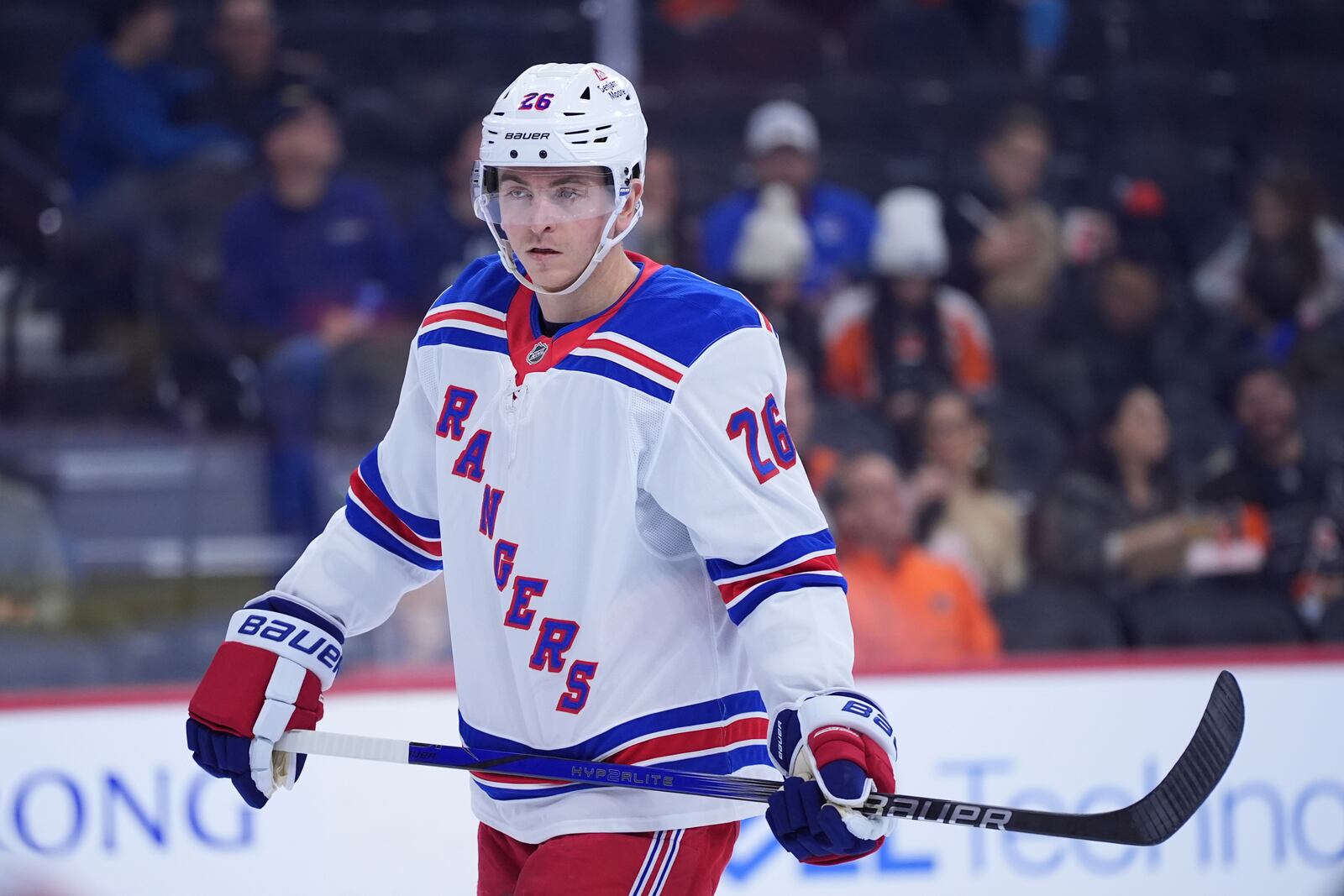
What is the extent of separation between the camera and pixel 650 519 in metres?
2.11

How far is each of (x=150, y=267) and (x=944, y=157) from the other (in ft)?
9.26

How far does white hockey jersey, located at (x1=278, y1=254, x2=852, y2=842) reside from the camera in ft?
6.76

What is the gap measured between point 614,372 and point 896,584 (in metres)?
2.30

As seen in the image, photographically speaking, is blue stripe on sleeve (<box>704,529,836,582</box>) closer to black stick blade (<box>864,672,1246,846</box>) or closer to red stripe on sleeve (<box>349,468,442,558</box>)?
black stick blade (<box>864,672,1246,846</box>)

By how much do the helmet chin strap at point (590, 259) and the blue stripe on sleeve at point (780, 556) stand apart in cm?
38

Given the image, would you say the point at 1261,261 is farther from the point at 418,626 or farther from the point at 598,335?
the point at 598,335

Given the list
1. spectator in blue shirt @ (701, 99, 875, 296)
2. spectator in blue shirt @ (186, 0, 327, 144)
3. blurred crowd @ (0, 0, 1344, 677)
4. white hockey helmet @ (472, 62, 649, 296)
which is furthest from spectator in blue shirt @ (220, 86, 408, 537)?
white hockey helmet @ (472, 62, 649, 296)

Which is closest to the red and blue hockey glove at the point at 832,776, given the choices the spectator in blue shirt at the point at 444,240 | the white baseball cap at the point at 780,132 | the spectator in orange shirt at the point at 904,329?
the spectator in orange shirt at the point at 904,329

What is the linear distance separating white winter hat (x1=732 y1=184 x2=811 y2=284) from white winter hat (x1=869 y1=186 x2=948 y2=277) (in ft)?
0.77

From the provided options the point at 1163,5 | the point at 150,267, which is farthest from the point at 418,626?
the point at 1163,5

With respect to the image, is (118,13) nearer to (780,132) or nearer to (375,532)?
(780,132)

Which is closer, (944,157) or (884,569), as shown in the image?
(884,569)

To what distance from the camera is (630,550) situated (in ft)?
6.89

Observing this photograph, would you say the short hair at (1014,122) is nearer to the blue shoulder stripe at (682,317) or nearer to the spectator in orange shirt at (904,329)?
the spectator in orange shirt at (904,329)
